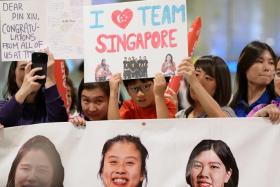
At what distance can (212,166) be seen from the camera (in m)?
1.86

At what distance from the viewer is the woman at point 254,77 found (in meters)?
2.28

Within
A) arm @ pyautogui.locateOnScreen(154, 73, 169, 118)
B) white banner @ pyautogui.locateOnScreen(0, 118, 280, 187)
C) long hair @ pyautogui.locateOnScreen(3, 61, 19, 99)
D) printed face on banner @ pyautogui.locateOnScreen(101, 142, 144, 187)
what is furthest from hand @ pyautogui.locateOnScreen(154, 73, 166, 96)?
long hair @ pyautogui.locateOnScreen(3, 61, 19, 99)

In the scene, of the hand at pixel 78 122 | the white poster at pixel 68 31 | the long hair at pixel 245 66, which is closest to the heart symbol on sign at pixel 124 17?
the white poster at pixel 68 31

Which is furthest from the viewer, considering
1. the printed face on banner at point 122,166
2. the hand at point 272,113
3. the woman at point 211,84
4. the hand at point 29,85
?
the woman at point 211,84

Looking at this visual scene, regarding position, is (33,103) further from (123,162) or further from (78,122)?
(123,162)

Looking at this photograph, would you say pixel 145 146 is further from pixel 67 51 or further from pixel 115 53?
pixel 67 51

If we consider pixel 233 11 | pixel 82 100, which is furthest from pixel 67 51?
pixel 233 11

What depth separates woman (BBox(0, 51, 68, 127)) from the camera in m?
2.07

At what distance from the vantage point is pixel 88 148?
1994 millimetres

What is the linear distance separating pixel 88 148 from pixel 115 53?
36 cm

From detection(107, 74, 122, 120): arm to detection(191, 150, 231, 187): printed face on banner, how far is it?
1.22ft

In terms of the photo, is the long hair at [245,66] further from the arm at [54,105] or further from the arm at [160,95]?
the arm at [54,105]

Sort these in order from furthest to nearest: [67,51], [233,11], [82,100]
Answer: [233,11] < [82,100] < [67,51]

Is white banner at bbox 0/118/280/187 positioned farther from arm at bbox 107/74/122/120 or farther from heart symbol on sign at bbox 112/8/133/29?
heart symbol on sign at bbox 112/8/133/29
